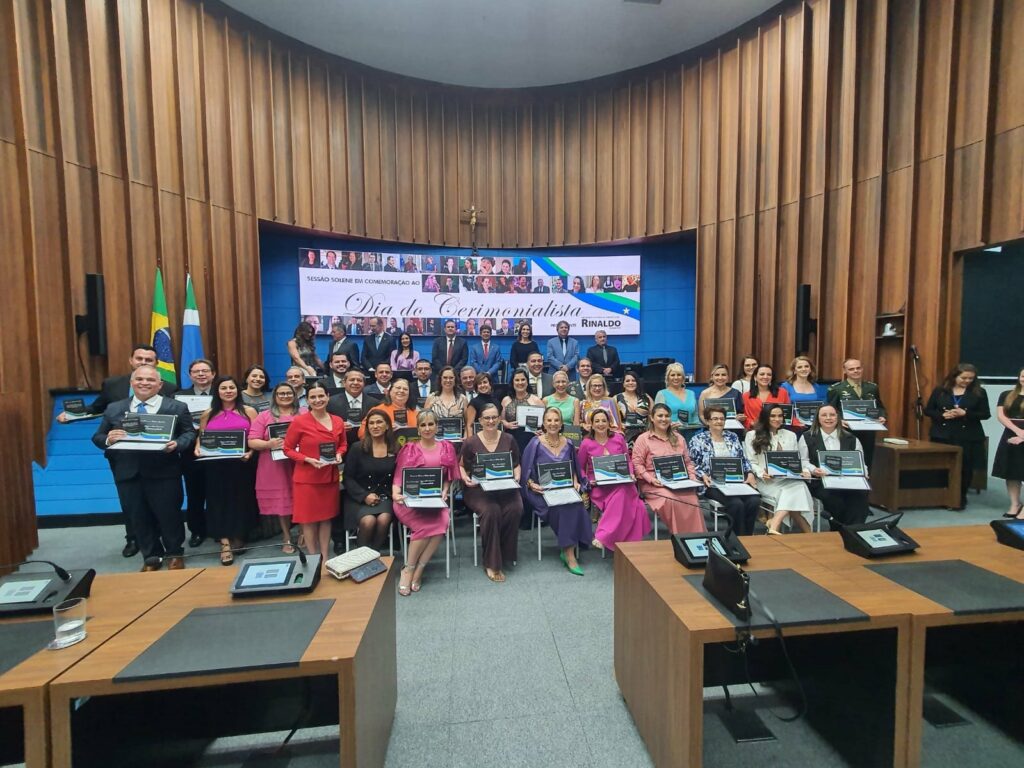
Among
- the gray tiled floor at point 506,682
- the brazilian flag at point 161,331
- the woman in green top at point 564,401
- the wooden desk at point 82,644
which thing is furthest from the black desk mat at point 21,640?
the brazilian flag at point 161,331

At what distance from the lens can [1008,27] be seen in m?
4.73

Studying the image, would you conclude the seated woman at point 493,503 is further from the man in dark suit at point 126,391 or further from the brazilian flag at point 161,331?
the brazilian flag at point 161,331

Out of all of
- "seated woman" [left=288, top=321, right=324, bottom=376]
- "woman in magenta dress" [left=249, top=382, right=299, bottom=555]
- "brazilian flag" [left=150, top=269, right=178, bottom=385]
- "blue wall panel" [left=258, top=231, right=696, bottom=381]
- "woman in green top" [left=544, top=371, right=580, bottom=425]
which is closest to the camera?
"woman in magenta dress" [left=249, top=382, right=299, bottom=555]

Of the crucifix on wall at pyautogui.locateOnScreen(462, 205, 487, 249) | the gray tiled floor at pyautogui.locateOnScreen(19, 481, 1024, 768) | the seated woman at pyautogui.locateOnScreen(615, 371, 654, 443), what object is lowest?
the gray tiled floor at pyautogui.locateOnScreen(19, 481, 1024, 768)

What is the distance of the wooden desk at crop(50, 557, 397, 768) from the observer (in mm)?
1242

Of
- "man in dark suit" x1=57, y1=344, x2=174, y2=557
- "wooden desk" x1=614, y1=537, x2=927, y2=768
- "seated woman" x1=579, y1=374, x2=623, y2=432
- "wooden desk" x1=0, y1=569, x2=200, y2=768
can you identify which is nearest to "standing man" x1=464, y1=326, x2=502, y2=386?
"seated woman" x1=579, y1=374, x2=623, y2=432

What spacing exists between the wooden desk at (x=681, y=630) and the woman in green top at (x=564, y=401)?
7.98 feet

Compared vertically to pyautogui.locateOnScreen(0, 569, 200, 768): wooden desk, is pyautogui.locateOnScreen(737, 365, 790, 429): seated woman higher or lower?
higher

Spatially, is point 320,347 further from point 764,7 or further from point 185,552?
point 764,7

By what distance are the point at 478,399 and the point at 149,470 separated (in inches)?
109

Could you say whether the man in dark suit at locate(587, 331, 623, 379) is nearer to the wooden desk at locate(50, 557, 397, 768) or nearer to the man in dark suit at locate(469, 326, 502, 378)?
the man in dark suit at locate(469, 326, 502, 378)

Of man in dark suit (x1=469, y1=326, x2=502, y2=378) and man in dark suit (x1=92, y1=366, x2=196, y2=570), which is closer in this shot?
man in dark suit (x1=92, y1=366, x2=196, y2=570)

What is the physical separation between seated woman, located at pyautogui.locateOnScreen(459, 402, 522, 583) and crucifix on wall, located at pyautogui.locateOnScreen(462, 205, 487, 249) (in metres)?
5.38

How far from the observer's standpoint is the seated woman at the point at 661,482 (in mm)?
3711
